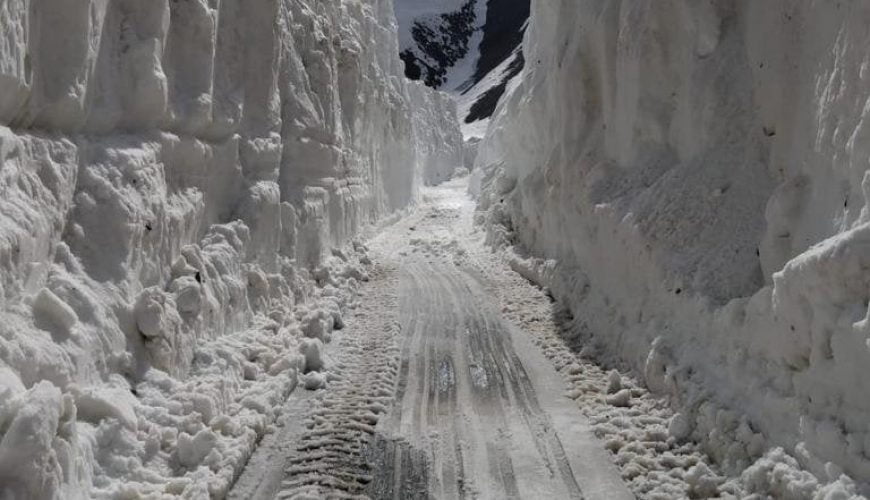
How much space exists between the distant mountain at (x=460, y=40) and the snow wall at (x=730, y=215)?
63.2 metres

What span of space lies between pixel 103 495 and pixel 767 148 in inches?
227

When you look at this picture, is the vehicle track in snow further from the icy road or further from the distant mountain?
the distant mountain

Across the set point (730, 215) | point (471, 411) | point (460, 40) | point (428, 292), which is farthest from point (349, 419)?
point (460, 40)

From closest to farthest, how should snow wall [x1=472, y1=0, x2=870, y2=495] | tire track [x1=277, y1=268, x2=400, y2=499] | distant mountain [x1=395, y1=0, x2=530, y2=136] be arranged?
snow wall [x1=472, y1=0, x2=870, y2=495] → tire track [x1=277, y1=268, x2=400, y2=499] → distant mountain [x1=395, y1=0, x2=530, y2=136]

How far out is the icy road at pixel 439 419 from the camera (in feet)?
15.9

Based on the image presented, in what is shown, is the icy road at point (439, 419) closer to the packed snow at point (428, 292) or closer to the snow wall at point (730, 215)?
the packed snow at point (428, 292)

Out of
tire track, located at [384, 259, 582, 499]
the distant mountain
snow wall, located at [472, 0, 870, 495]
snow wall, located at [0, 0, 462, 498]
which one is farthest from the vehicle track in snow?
the distant mountain

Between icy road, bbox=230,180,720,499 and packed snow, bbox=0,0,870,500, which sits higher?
packed snow, bbox=0,0,870,500

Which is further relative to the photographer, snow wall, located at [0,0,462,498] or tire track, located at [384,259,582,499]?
tire track, located at [384,259,582,499]

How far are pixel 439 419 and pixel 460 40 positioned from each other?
89.7 meters

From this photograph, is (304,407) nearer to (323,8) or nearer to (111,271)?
(111,271)

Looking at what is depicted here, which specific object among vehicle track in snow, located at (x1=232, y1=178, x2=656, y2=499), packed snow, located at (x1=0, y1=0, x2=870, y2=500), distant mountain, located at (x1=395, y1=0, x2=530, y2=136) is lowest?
vehicle track in snow, located at (x1=232, y1=178, x2=656, y2=499)

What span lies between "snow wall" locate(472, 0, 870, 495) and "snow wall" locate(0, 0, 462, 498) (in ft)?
11.2

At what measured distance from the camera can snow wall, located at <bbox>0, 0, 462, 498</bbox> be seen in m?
4.21
